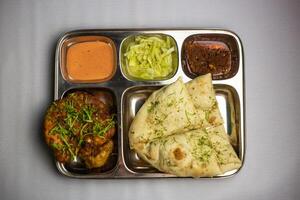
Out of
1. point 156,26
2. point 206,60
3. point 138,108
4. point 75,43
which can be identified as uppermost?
A: point 156,26

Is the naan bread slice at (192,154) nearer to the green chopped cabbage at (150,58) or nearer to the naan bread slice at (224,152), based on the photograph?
the naan bread slice at (224,152)

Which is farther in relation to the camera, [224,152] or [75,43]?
[75,43]

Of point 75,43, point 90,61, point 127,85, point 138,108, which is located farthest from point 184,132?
point 75,43

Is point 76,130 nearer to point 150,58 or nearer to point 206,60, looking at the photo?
point 150,58

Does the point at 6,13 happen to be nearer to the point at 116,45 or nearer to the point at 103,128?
the point at 116,45

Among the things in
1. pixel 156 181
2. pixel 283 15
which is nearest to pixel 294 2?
pixel 283 15

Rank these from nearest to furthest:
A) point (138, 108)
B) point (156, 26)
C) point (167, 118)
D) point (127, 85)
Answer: point (167, 118)
point (127, 85)
point (138, 108)
point (156, 26)

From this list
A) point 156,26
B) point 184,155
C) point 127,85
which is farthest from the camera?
point 156,26

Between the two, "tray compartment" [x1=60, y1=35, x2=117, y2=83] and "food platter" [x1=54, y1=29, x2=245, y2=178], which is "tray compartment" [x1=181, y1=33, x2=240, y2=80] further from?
"tray compartment" [x1=60, y1=35, x2=117, y2=83]

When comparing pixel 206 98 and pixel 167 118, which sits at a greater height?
pixel 206 98
